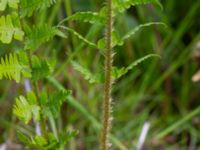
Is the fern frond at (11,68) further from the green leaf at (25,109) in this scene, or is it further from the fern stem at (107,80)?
the fern stem at (107,80)

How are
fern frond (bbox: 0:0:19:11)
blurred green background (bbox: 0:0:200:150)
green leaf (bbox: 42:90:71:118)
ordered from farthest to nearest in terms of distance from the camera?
blurred green background (bbox: 0:0:200:150)
green leaf (bbox: 42:90:71:118)
fern frond (bbox: 0:0:19:11)

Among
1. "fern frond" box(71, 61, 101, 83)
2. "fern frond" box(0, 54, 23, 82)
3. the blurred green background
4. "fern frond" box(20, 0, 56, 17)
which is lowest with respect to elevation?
the blurred green background

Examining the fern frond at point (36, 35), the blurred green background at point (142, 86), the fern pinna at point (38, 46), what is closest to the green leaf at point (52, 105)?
the fern pinna at point (38, 46)

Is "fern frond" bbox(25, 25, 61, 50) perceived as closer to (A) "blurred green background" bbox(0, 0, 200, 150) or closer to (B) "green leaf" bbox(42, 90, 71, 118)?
(B) "green leaf" bbox(42, 90, 71, 118)

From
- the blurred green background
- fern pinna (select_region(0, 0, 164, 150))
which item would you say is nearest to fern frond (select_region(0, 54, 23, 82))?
fern pinna (select_region(0, 0, 164, 150))

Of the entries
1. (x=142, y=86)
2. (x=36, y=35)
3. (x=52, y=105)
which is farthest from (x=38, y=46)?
(x=142, y=86)

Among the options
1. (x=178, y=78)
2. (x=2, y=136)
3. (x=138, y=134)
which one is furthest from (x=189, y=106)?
(x=2, y=136)

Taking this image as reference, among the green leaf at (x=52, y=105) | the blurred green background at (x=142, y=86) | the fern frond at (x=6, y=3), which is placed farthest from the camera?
the blurred green background at (x=142, y=86)

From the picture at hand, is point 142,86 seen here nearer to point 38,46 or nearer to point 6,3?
point 38,46
